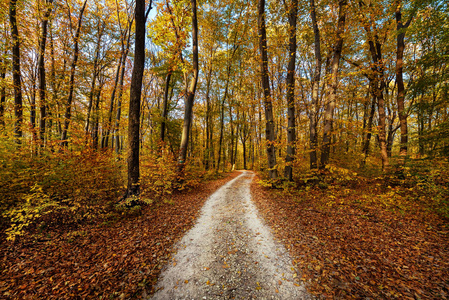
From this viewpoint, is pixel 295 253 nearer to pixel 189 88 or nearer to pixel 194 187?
pixel 194 187

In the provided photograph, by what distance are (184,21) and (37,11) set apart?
24.6 ft

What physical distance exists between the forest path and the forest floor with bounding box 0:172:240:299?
0.41 meters

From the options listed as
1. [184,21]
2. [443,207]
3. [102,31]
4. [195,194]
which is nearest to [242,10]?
[184,21]

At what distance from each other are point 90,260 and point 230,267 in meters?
3.16

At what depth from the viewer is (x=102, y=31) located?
491 inches

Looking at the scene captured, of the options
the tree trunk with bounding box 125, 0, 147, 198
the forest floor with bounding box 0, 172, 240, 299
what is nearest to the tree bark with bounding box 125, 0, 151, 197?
the tree trunk with bounding box 125, 0, 147, 198

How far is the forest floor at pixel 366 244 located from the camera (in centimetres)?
268

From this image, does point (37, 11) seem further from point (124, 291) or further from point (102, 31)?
point (124, 291)

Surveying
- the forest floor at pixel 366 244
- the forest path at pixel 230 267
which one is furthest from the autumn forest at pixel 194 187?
the forest path at pixel 230 267

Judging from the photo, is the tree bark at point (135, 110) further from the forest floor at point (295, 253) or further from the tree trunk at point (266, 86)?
the tree trunk at point (266, 86)

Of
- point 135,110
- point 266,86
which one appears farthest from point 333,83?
point 135,110

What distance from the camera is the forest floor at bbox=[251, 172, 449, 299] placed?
2.68 meters

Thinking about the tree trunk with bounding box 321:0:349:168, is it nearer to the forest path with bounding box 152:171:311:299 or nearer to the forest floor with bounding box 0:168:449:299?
the forest floor with bounding box 0:168:449:299

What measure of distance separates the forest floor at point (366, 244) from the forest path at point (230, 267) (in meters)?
0.38
